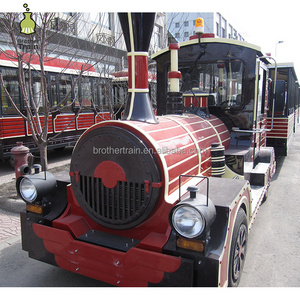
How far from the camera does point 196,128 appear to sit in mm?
3338

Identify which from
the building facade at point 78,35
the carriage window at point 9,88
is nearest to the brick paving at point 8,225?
the building facade at point 78,35

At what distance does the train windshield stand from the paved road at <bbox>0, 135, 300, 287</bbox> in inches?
74.8

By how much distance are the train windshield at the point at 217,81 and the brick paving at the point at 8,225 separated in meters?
3.11

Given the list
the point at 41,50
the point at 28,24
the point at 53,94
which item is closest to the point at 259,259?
the point at 41,50

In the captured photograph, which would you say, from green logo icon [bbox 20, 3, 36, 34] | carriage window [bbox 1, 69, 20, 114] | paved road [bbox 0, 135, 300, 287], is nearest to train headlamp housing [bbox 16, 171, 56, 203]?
paved road [bbox 0, 135, 300, 287]

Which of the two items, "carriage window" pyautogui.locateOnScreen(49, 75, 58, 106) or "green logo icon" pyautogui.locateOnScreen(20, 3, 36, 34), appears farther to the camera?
"carriage window" pyautogui.locateOnScreen(49, 75, 58, 106)

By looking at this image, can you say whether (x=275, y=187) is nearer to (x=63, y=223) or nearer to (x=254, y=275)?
(x=254, y=275)

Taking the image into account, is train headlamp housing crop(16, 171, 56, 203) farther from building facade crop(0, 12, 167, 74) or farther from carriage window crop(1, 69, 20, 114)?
carriage window crop(1, 69, 20, 114)

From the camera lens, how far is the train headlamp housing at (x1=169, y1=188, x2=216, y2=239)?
6.30ft

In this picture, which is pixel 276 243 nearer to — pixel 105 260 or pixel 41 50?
pixel 105 260

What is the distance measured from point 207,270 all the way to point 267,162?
3.51 m

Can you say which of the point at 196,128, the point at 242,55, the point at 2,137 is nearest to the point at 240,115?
the point at 242,55

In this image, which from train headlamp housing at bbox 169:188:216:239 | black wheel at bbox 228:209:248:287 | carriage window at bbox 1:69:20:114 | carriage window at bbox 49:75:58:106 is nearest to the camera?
train headlamp housing at bbox 169:188:216:239

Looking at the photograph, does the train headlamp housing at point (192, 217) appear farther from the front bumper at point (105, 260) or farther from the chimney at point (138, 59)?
the chimney at point (138, 59)
